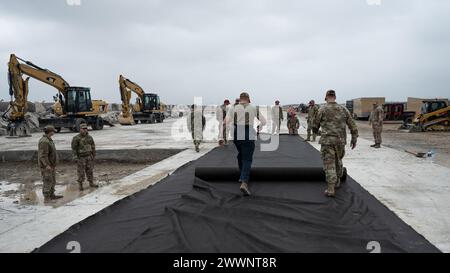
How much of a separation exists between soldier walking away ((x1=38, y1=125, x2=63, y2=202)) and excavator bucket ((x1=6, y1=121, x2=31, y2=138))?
16.8m

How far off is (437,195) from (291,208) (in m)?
2.88

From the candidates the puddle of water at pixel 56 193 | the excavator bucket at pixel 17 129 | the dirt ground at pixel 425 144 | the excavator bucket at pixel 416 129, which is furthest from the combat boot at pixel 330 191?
the excavator bucket at pixel 17 129

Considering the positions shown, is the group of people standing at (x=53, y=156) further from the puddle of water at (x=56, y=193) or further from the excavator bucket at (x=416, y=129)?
the excavator bucket at (x=416, y=129)

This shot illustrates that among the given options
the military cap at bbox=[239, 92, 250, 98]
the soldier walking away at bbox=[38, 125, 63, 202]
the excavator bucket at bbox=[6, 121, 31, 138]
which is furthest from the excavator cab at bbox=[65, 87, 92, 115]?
the military cap at bbox=[239, 92, 250, 98]

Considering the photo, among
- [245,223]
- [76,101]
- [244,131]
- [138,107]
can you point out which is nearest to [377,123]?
[244,131]

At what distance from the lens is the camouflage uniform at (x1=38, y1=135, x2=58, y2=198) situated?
6.48 m

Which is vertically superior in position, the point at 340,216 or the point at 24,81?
the point at 24,81

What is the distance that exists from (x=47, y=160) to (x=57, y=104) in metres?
19.8
